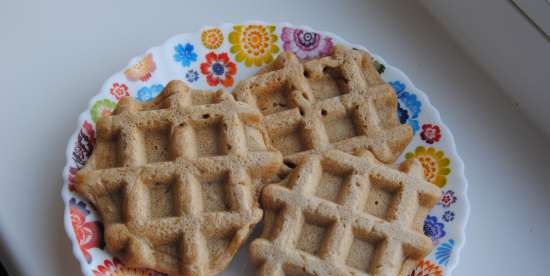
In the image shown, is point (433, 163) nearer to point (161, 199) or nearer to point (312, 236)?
point (312, 236)

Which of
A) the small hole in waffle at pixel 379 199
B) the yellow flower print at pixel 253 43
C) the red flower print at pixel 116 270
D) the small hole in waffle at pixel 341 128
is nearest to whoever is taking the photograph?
the red flower print at pixel 116 270

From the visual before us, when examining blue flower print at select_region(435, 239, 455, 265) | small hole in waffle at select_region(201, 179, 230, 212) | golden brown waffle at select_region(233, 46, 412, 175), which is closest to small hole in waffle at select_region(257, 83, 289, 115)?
golden brown waffle at select_region(233, 46, 412, 175)

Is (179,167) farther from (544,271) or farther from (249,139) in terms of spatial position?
(544,271)

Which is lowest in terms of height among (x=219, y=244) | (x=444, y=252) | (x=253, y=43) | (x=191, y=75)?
(x=219, y=244)

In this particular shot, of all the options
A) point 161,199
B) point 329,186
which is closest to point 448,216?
point 329,186

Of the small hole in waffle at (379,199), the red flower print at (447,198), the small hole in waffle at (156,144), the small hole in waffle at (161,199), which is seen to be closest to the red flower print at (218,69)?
the small hole in waffle at (156,144)

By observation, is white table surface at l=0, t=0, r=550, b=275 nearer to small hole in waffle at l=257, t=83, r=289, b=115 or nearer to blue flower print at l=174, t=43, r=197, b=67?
blue flower print at l=174, t=43, r=197, b=67

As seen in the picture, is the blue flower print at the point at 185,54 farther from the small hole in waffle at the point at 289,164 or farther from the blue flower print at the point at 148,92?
the small hole in waffle at the point at 289,164
